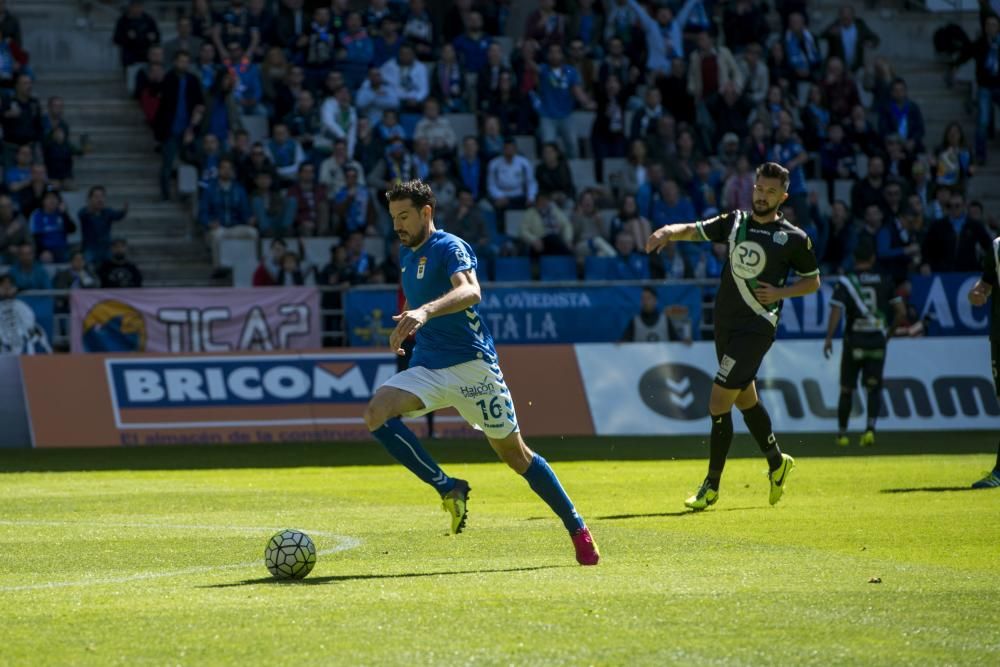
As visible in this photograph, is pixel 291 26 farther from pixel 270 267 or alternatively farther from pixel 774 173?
pixel 774 173

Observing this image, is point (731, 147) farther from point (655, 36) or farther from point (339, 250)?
point (339, 250)

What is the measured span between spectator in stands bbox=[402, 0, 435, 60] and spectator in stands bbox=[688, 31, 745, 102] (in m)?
4.69

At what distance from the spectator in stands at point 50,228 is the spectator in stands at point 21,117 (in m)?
1.72

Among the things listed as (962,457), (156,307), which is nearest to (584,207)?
(156,307)

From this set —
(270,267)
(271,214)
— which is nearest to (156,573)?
(270,267)

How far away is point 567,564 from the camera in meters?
9.21

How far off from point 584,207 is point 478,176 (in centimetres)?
183

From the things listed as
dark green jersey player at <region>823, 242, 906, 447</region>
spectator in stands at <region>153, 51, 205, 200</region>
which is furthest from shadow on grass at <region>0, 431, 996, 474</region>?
spectator in stands at <region>153, 51, 205, 200</region>

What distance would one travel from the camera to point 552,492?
9344mm

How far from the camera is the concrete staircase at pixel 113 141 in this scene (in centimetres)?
2650

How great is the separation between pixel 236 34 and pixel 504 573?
780 inches

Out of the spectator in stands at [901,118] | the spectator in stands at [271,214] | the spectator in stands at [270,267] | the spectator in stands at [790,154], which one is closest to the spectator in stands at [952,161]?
the spectator in stands at [901,118]

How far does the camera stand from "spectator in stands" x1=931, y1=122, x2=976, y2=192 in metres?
28.5

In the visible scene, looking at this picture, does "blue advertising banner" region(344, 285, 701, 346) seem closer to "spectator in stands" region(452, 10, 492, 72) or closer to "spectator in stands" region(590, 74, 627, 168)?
"spectator in stands" region(590, 74, 627, 168)
